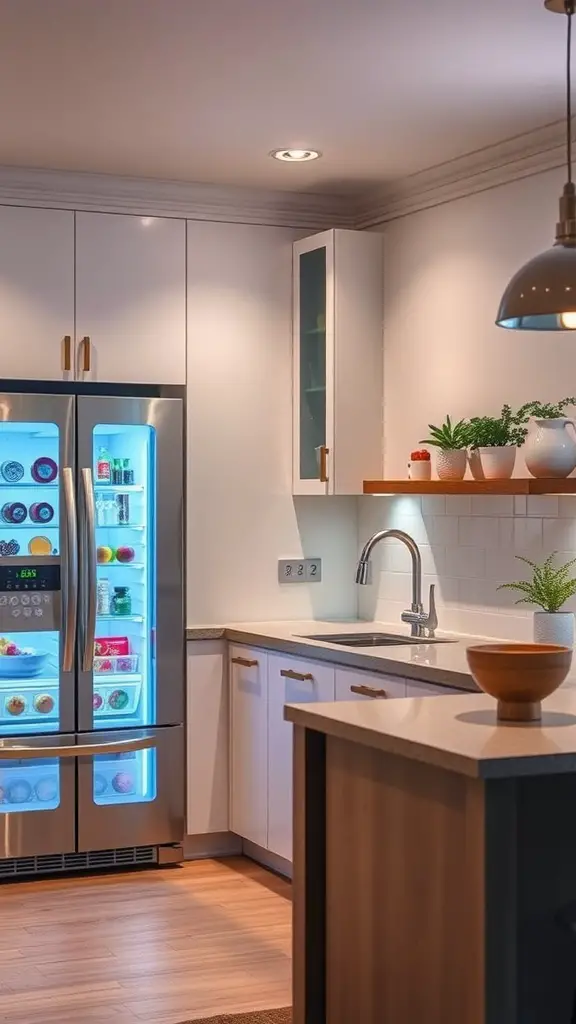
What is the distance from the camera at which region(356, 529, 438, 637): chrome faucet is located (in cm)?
491

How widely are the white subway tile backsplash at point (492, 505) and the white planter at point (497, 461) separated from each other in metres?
0.22

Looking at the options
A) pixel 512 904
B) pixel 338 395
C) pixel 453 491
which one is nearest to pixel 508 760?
pixel 512 904

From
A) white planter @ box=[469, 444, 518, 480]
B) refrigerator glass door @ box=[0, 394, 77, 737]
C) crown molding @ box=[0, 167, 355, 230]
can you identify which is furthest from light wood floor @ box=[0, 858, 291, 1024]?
crown molding @ box=[0, 167, 355, 230]

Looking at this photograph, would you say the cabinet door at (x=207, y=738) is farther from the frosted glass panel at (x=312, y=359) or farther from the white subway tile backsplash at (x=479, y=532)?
the white subway tile backsplash at (x=479, y=532)

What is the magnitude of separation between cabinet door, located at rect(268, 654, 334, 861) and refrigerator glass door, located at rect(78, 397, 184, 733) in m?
0.46

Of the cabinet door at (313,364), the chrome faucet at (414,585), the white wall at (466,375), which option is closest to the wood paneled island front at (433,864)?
the white wall at (466,375)

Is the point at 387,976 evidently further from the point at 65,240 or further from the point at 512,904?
the point at 65,240

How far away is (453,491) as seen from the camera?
4.59 meters

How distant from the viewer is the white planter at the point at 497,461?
4.48m

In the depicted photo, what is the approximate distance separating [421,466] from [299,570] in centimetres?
93

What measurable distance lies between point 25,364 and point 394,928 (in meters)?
3.04

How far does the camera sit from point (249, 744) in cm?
524

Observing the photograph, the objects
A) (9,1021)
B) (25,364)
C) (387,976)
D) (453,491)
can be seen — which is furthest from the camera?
(25,364)

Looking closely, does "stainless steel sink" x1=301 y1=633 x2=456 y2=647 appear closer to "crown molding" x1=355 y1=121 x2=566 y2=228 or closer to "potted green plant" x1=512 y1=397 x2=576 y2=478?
"potted green plant" x1=512 y1=397 x2=576 y2=478
